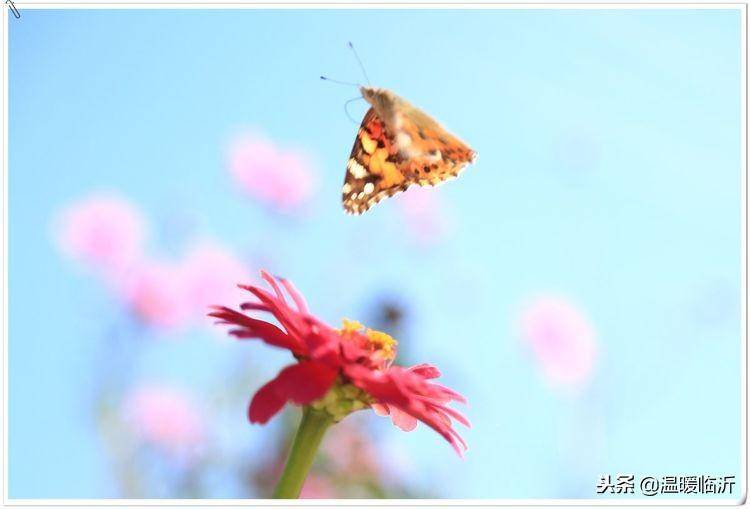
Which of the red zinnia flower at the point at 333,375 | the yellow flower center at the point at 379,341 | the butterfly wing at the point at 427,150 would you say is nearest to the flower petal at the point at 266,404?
the red zinnia flower at the point at 333,375

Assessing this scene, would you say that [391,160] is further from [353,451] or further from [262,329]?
[353,451]

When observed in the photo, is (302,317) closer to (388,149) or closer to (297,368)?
(297,368)

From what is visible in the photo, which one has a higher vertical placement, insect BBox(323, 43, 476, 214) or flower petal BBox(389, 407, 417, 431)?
insect BBox(323, 43, 476, 214)

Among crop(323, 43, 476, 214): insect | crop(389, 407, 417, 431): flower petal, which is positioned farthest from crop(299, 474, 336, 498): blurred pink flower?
crop(389, 407, 417, 431): flower petal

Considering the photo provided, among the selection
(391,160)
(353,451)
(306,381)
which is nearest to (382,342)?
(306,381)

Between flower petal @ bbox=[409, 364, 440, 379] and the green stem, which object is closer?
the green stem

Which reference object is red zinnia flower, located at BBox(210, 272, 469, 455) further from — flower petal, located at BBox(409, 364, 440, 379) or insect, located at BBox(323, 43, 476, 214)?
insect, located at BBox(323, 43, 476, 214)
